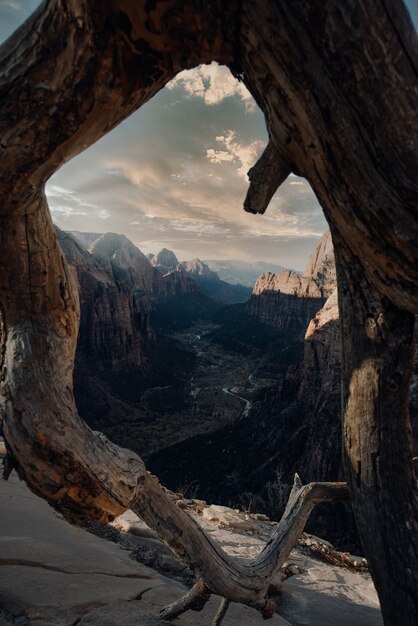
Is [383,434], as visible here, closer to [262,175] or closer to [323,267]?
[262,175]

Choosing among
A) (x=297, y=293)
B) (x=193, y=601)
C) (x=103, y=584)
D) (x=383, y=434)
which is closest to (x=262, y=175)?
(x=383, y=434)

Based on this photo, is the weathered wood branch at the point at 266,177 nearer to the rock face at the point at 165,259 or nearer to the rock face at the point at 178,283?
the rock face at the point at 178,283

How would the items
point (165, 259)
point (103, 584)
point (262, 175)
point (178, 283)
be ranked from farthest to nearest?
point (165, 259), point (178, 283), point (103, 584), point (262, 175)

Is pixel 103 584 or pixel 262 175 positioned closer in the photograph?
pixel 262 175

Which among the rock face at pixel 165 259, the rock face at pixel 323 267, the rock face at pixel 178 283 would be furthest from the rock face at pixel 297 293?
the rock face at pixel 165 259

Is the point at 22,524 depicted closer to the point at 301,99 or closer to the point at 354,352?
the point at 354,352
